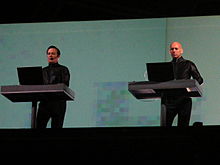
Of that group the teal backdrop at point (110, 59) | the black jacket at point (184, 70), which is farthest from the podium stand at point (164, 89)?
the teal backdrop at point (110, 59)

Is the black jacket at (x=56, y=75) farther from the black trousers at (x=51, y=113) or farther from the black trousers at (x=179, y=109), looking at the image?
the black trousers at (x=179, y=109)

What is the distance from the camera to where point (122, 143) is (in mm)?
5949

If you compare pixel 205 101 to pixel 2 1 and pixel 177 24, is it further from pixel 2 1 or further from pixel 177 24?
pixel 2 1

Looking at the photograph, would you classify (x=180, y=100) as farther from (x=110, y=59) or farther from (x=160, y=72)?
(x=110, y=59)

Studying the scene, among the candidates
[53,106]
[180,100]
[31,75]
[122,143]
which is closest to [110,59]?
[53,106]

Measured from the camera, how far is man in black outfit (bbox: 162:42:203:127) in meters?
7.18

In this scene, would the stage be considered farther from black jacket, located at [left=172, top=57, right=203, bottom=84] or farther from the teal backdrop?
the teal backdrop

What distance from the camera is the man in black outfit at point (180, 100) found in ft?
23.6

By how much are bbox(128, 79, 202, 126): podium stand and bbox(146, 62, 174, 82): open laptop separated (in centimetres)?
4

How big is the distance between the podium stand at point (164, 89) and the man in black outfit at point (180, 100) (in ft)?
0.35

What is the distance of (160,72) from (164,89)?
17 centimetres

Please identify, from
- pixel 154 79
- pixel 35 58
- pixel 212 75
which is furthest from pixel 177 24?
pixel 154 79

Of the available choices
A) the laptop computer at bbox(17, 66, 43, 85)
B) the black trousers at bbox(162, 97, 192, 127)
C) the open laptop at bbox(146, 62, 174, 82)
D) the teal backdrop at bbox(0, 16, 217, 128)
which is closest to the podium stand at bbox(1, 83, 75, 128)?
the laptop computer at bbox(17, 66, 43, 85)

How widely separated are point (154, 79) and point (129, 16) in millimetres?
3004
